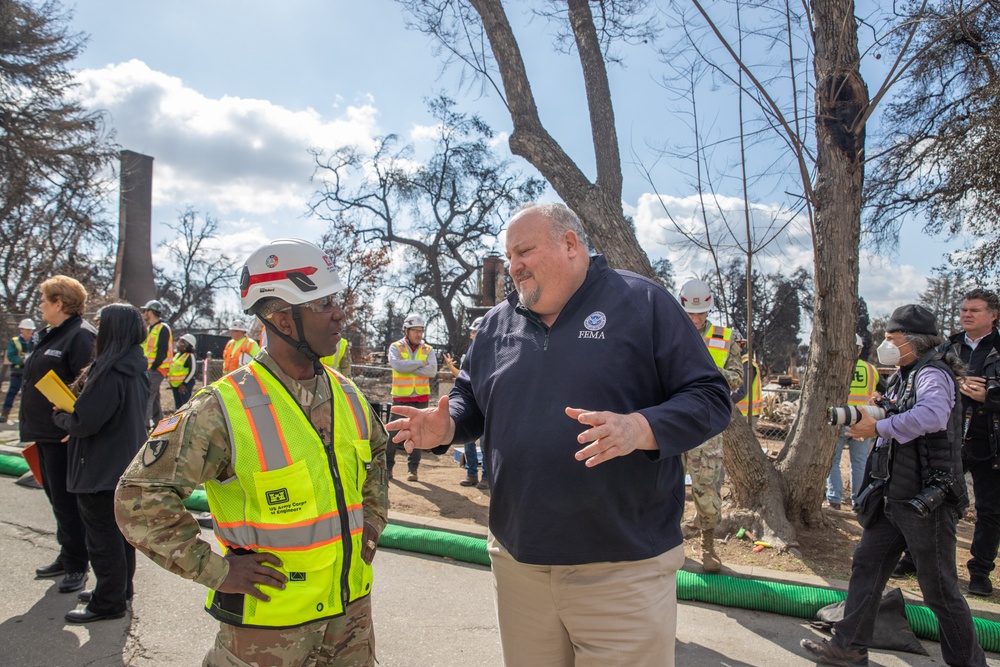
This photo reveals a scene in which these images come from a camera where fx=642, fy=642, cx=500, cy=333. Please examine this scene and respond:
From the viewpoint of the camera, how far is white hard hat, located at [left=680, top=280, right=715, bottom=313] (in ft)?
17.9

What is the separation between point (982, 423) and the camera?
4.91m

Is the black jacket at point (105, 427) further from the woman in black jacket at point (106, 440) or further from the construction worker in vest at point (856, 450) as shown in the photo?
the construction worker in vest at point (856, 450)

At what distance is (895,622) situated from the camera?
3.85m

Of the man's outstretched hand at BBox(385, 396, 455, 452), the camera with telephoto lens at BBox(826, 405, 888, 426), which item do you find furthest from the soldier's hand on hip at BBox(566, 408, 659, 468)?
the camera with telephoto lens at BBox(826, 405, 888, 426)

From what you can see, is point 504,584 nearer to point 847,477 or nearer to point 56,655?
point 56,655

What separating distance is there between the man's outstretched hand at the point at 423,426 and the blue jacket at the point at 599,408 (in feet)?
0.63

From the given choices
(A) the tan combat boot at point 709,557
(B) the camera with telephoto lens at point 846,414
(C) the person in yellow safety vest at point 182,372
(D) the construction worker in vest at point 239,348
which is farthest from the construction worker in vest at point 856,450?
(C) the person in yellow safety vest at point 182,372

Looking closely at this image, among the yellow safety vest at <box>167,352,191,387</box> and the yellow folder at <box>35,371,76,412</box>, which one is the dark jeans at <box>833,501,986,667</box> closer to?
the yellow folder at <box>35,371,76,412</box>

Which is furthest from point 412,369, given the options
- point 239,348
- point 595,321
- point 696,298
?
point 595,321

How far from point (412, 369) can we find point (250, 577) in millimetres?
6410

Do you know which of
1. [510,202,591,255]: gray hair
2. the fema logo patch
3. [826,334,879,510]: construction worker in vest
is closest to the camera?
the fema logo patch

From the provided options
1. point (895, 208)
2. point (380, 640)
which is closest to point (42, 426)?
point (380, 640)

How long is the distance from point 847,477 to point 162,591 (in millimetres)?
9218

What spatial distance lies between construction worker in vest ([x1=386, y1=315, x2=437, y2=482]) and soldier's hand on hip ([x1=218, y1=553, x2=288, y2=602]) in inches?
248
